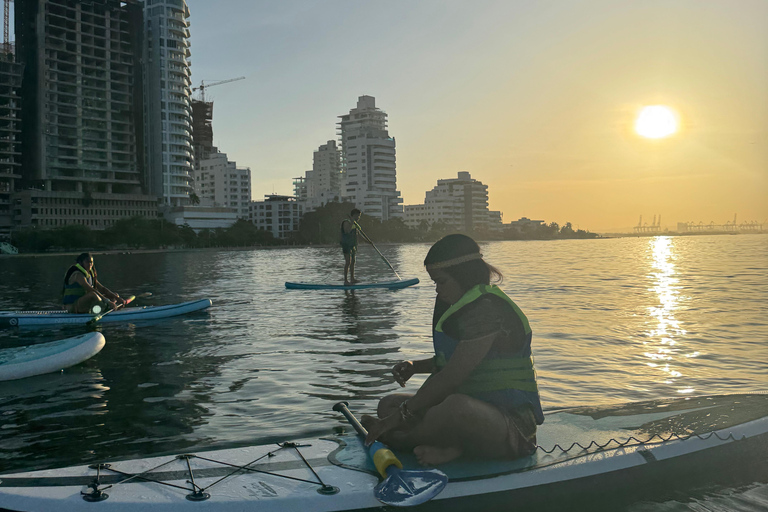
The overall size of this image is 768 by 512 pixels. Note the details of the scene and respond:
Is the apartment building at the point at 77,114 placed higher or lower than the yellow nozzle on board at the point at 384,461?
higher

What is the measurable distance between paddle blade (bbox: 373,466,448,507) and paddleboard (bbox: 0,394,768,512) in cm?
9

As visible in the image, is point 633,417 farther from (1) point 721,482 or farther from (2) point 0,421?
(2) point 0,421

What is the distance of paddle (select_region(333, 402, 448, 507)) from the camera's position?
349cm

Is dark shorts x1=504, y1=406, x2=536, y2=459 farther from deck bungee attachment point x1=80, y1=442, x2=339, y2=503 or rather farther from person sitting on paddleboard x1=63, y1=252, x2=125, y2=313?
person sitting on paddleboard x1=63, y1=252, x2=125, y2=313

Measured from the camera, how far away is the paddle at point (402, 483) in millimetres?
3492

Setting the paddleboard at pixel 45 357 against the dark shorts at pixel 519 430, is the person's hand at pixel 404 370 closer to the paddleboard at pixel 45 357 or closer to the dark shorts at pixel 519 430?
the dark shorts at pixel 519 430

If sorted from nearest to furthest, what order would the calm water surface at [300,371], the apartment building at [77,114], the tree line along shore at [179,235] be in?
the calm water surface at [300,371] < the tree line along shore at [179,235] < the apartment building at [77,114]

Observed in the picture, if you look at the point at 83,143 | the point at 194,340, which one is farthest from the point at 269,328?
the point at 83,143

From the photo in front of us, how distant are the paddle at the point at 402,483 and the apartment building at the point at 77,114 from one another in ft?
473

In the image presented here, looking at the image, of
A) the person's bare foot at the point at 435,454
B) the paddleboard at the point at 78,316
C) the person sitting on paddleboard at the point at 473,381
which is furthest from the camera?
the paddleboard at the point at 78,316

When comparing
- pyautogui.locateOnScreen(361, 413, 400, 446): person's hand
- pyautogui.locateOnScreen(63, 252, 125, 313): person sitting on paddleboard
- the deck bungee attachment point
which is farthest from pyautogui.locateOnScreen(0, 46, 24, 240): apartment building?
pyautogui.locateOnScreen(361, 413, 400, 446): person's hand

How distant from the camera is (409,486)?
3592 mm

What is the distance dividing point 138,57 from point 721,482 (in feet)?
541

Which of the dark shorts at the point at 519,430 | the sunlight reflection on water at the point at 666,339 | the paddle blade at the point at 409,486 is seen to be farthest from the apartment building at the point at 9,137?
the dark shorts at the point at 519,430
